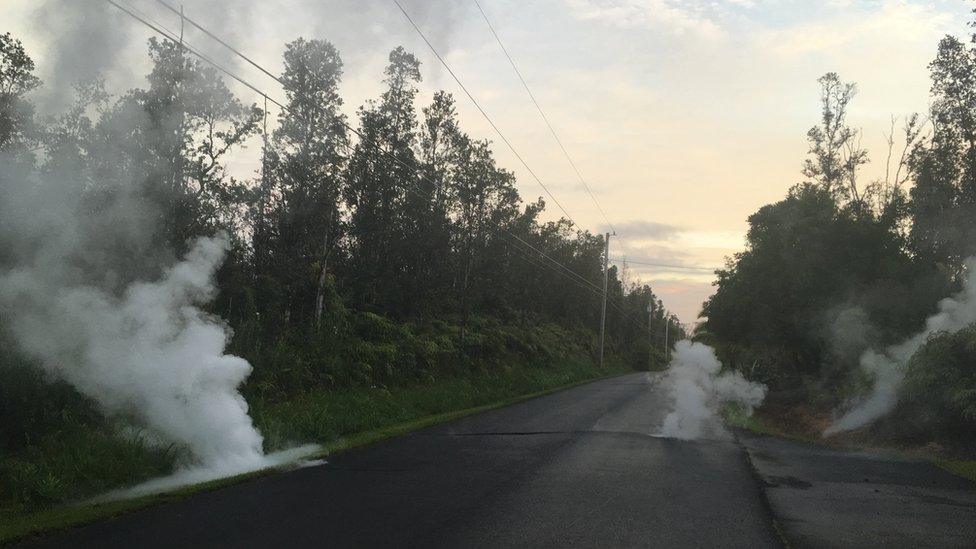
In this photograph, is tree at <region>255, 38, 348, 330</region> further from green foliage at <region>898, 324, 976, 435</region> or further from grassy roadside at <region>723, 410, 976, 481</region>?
green foliage at <region>898, 324, 976, 435</region>

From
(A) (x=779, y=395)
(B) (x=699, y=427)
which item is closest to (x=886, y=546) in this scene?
(B) (x=699, y=427)

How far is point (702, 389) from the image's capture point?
2216 centimetres

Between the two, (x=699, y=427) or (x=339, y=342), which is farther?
(x=339, y=342)

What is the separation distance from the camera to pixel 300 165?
21.4m

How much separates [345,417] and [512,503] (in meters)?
8.48

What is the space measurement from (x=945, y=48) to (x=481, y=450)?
3217 cm

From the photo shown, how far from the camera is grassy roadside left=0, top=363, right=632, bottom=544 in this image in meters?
8.24

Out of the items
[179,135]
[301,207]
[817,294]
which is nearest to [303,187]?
[301,207]

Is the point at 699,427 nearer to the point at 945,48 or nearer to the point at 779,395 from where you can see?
the point at 779,395

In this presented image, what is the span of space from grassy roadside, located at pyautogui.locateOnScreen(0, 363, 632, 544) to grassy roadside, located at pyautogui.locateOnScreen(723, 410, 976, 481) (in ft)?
26.2

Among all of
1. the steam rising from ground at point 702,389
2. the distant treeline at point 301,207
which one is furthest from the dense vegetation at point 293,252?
the steam rising from ground at point 702,389

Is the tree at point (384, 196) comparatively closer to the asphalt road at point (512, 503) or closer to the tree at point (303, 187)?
the tree at point (303, 187)

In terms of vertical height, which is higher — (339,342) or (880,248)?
(880,248)

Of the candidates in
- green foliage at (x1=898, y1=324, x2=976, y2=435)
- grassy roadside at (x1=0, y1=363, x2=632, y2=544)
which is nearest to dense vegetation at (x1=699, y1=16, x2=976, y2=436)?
green foliage at (x1=898, y1=324, x2=976, y2=435)
